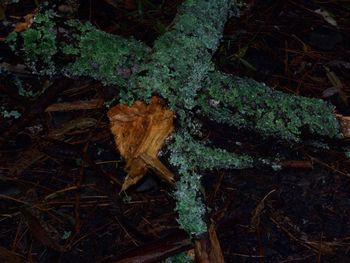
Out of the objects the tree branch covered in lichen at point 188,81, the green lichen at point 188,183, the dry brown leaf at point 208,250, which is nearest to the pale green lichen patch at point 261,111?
the tree branch covered in lichen at point 188,81

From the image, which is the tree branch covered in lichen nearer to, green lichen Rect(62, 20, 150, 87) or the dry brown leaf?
green lichen Rect(62, 20, 150, 87)

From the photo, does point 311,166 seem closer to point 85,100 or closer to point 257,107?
point 257,107

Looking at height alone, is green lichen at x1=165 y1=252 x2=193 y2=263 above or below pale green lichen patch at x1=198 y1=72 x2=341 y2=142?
below

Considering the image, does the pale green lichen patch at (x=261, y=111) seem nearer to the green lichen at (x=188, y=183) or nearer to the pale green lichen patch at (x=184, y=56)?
the pale green lichen patch at (x=184, y=56)

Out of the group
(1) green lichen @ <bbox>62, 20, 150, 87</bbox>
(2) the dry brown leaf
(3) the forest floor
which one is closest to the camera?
(2) the dry brown leaf

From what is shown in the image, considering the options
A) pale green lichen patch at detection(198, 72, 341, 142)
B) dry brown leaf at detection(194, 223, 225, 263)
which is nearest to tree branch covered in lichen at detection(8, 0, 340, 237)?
pale green lichen patch at detection(198, 72, 341, 142)

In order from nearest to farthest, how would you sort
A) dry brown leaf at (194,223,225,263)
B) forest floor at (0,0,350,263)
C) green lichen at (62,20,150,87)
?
dry brown leaf at (194,223,225,263), forest floor at (0,0,350,263), green lichen at (62,20,150,87)
